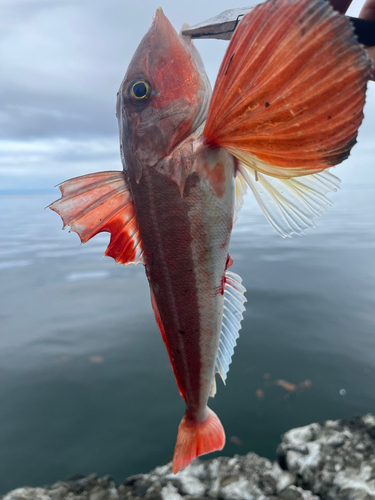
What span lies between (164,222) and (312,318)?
4.92 meters

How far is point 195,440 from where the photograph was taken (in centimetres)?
186

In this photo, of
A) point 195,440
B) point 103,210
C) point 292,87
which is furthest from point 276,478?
point 292,87

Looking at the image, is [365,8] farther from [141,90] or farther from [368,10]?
[141,90]

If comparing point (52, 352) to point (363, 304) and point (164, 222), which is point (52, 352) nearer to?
point (164, 222)

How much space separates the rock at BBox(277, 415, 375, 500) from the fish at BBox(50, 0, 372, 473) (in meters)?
1.00

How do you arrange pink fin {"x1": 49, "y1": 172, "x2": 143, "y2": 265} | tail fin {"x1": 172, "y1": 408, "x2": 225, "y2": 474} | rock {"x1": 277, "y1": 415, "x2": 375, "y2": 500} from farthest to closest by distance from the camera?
rock {"x1": 277, "y1": 415, "x2": 375, "y2": 500}, tail fin {"x1": 172, "y1": 408, "x2": 225, "y2": 474}, pink fin {"x1": 49, "y1": 172, "x2": 143, "y2": 265}

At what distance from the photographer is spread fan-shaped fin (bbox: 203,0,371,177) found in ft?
2.63

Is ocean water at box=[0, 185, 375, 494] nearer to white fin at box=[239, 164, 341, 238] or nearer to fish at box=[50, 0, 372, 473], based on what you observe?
fish at box=[50, 0, 372, 473]

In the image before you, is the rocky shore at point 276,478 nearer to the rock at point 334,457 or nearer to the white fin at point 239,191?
the rock at point 334,457

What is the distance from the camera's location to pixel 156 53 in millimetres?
1307

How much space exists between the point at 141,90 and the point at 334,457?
2844 mm

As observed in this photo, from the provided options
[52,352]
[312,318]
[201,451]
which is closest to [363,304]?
[312,318]

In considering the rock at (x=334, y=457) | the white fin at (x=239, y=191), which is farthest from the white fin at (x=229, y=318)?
the rock at (x=334, y=457)

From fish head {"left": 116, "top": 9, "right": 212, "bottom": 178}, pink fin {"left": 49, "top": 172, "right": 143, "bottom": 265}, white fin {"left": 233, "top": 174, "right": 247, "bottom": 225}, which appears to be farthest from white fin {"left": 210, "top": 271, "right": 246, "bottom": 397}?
fish head {"left": 116, "top": 9, "right": 212, "bottom": 178}
